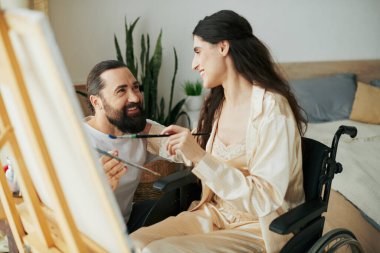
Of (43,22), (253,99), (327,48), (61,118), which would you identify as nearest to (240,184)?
(253,99)

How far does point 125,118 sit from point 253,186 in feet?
2.06

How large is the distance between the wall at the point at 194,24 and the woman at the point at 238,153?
171 centimetres

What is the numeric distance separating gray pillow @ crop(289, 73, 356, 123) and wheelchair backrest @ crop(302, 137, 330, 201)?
173cm

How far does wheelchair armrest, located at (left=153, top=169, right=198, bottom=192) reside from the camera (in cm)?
146

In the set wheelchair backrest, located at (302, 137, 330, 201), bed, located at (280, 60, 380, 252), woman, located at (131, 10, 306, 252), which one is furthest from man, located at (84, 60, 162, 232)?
bed, located at (280, 60, 380, 252)

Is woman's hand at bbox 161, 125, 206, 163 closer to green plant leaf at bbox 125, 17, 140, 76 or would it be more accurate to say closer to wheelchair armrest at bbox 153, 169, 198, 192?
wheelchair armrest at bbox 153, 169, 198, 192

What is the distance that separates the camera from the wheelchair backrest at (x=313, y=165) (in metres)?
1.40

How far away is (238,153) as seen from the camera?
58.9 inches

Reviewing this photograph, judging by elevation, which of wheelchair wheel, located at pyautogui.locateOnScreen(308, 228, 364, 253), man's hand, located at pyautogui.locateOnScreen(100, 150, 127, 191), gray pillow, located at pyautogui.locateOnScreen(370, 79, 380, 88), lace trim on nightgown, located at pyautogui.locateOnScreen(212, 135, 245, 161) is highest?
man's hand, located at pyautogui.locateOnScreen(100, 150, 127, 191)

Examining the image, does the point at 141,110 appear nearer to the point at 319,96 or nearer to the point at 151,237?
the point at 151,237

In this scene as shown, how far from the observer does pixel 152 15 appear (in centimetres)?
321

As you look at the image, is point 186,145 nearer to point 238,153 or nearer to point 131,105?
point 238,153

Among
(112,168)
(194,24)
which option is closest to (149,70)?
(194,24)

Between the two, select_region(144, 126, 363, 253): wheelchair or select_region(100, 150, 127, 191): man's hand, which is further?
select_region(100, 150, 127, 191): man's hand
